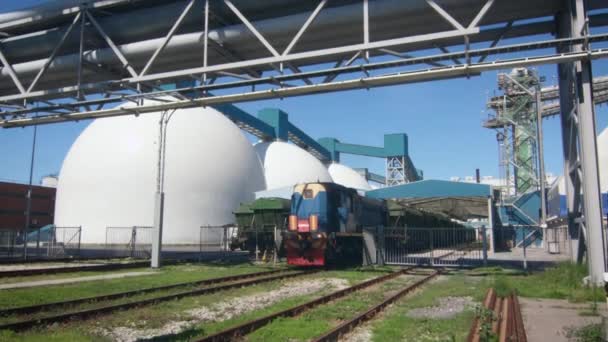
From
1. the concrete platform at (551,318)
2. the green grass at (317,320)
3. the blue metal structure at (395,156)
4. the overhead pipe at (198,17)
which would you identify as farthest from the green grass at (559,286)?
the blue metal structure at (395,156)

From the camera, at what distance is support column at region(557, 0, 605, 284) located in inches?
447

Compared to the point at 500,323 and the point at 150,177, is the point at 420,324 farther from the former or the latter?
the point at 150,177

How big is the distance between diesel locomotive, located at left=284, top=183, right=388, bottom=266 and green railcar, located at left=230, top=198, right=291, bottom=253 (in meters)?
5.91

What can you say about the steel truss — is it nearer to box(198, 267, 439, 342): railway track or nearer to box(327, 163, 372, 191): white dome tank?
box(198, 267, 439, 342): railway track

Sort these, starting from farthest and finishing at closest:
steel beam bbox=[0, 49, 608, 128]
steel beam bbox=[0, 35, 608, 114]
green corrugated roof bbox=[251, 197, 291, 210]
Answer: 1. green corrugated roof bbox=[251, 197, 291, 210]
2. steel beam bbox=[0, 49, 608, 128]
3. steel beam bbox=[0, 35, 608, 114]

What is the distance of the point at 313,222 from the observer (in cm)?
1888

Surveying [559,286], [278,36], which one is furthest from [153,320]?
[559,286]

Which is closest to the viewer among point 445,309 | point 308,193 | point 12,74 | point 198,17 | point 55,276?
point 445,309

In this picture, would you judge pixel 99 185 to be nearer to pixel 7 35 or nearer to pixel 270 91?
pixel 7 35

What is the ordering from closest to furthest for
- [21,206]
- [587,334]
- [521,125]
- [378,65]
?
[587,334], [378,65], [521,125], [21,206]

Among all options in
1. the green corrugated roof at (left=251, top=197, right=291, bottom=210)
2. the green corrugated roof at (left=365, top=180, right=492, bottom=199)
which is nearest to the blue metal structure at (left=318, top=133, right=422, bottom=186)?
the green corrugated roof at (left=365, top=180, right=492, bottom=199)

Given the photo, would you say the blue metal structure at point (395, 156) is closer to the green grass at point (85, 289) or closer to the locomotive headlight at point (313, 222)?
the locomotive headlight at point (313, 222)

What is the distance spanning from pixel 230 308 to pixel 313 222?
9065mm

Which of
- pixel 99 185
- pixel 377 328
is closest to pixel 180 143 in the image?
pixel 99 185
